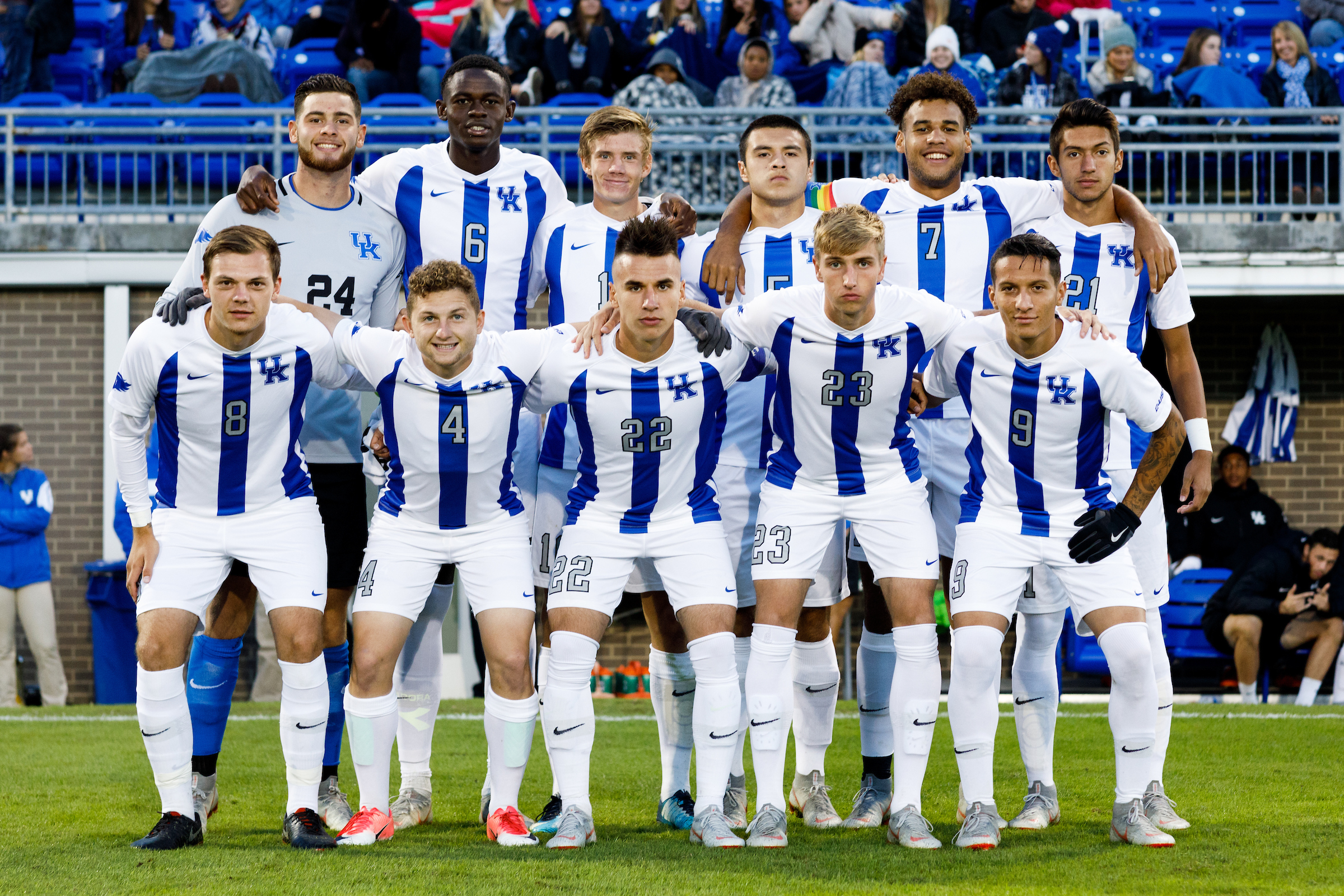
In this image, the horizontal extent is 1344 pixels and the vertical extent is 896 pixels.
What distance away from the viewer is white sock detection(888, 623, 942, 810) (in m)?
4.61

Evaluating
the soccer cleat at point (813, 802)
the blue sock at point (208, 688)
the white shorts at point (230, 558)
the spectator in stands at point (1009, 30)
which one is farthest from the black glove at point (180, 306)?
the spectator in stands at point (1009, 30)

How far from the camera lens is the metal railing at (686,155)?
1064cm

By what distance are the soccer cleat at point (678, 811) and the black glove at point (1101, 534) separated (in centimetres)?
160

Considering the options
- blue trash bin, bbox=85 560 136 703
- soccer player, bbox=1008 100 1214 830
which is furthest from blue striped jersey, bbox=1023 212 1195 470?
blue trash bin, bbox=85 560 136 703

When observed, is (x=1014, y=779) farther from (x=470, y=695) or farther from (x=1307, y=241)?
(x=1307, y=241)

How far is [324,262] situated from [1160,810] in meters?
3.53

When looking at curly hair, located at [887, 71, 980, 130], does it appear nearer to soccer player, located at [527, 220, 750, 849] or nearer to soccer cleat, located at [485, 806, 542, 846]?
soccer player, located at [527, 220, 750, 849]

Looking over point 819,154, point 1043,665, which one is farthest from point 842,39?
point 1043,665

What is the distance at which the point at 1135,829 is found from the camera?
15.0ft

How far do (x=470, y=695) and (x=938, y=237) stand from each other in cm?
661

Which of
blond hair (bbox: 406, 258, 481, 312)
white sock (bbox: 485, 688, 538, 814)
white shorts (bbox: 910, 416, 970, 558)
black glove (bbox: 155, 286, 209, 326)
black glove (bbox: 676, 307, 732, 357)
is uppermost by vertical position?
blond hair (bbox: 406, 258, 481, 312)

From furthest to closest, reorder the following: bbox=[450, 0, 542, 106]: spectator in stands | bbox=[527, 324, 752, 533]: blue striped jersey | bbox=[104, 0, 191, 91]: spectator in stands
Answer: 1. bbox=[104, 0, 191, 91]: spectator in stands
2. bbox=[450, 0, 542, 106]: spectator in stands
3. bbox=[527, 324, 752, 533]: blue striped jersey

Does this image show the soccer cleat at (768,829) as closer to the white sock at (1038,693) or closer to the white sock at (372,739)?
the white sock at (1038,693)

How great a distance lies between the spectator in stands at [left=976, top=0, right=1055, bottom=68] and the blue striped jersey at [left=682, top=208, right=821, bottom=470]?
26.9 ft
